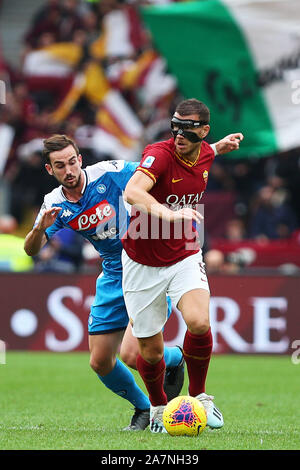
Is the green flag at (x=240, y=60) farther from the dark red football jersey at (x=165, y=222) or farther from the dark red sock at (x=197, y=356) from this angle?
the dark red sock at (x=197, y=356)

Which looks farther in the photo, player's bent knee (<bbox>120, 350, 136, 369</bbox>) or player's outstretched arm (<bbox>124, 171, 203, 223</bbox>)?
player's bent knee (<bbox>120, 350, 136, 369</bbox>)

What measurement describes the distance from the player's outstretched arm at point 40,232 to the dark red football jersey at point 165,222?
1.80ft


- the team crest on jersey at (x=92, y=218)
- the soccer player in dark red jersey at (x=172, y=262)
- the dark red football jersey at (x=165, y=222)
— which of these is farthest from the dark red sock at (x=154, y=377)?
the team crest on jersey at (x=92, y=218)

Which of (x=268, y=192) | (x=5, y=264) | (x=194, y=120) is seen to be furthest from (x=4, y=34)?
(x=194, y=120)

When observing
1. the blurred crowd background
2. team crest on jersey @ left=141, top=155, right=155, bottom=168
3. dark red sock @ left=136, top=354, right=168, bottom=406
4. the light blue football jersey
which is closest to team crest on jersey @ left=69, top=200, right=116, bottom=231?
the light blue football jersey

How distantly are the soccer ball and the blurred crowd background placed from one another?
7643 mm

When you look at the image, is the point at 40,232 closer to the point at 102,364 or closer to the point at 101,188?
the point at 101,188

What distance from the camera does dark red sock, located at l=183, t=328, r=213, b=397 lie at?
6.39 m

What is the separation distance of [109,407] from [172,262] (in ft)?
7.93

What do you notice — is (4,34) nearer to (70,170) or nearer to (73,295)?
(73,295)

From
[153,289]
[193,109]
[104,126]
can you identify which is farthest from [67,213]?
[104,126]

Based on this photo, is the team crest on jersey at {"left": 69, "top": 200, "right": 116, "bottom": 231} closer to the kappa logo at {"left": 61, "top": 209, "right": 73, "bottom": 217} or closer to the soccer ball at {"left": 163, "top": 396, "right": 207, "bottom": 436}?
the kappa logo at {"left": 61, "top": 209, "right": 73, "bottom": 217}

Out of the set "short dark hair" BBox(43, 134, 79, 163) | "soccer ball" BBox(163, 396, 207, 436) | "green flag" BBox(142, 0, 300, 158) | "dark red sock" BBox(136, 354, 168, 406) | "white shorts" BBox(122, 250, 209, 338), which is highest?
"green flag" BBox(142, 0, 300, 158)
